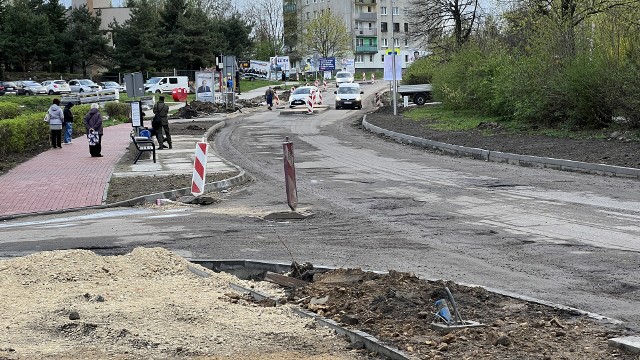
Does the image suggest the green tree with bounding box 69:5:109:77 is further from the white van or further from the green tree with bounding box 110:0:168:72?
the white van

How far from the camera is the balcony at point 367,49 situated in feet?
473

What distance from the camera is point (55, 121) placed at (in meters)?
31.7

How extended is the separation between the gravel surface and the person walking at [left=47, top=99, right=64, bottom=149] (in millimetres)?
22133

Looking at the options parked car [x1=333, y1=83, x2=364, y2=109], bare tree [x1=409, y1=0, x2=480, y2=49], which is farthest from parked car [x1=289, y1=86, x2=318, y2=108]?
bare tree [x1=409, y1=0, x2=480, y2=49]

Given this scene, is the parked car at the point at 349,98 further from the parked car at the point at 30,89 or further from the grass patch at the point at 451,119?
the parked car at the point at 30,89

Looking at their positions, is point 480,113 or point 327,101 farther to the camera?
point 327,101

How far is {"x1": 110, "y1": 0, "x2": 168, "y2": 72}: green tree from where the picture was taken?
3524 inches

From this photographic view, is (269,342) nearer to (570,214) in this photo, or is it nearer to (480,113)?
(570,214)

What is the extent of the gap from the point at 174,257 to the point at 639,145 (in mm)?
16817

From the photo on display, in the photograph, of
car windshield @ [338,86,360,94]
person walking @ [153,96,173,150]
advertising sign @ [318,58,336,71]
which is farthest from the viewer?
advertising sign @ [318,58,336,71]

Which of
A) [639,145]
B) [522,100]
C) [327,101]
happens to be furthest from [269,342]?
[327,101]

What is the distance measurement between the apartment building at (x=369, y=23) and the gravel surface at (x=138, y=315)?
13238 centimetres

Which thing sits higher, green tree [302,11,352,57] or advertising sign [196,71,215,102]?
green tree [302,11,352,57]

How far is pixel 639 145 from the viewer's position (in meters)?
23.6
